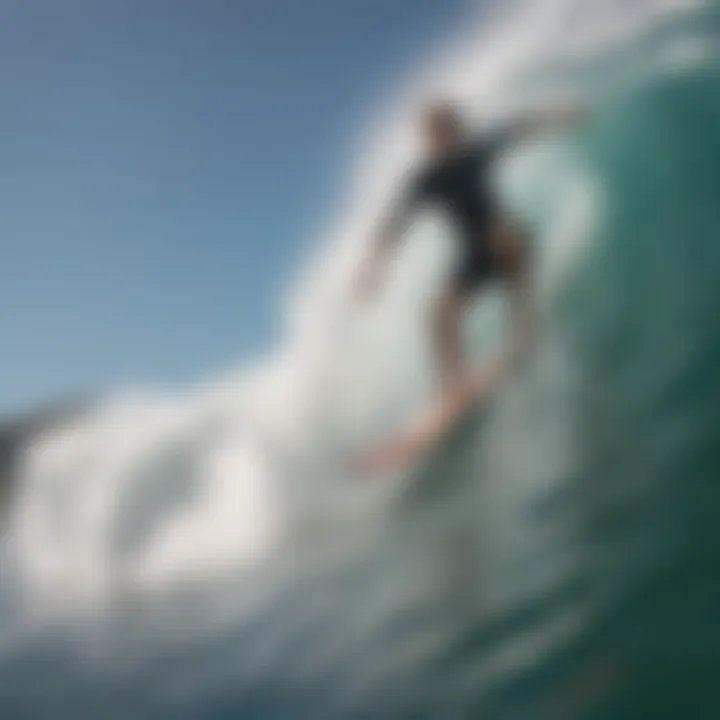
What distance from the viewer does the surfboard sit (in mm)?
1693

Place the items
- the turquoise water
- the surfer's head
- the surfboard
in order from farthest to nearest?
1. the surfer's head
2. the surfboard
3. the turquoise water

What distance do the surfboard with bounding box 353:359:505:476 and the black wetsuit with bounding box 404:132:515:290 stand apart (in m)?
0.13

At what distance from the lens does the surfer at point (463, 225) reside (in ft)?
5.65

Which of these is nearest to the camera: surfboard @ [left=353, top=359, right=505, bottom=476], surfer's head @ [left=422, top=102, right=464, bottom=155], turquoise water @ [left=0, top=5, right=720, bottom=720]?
turquoise water @ [left=0, top=5, right=720, bottom=720]

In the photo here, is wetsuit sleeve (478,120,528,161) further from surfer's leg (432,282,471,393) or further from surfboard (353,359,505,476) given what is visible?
surfboard (353,359,505,476)

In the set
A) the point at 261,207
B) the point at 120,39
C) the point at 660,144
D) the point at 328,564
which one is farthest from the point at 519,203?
the point at 120,39

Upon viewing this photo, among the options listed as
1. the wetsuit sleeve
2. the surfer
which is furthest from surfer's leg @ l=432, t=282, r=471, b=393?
the wetsuit sleeve

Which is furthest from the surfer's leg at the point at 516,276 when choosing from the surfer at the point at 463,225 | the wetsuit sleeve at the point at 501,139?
the wetsuit sleeve at the point at 501,139

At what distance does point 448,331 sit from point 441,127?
0.29 meters

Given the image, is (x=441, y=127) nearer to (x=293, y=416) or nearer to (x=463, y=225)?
(x=463, y=225)

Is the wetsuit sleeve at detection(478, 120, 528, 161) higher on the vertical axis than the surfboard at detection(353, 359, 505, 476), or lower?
higher

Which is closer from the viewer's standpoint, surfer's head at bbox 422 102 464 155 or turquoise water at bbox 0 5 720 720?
turquoise water at bbox 0 5 720 720

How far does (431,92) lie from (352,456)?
1.70ft

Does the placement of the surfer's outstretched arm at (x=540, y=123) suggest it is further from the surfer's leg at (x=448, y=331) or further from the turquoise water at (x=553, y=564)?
the surfer's leg at (x=448, y=331)
